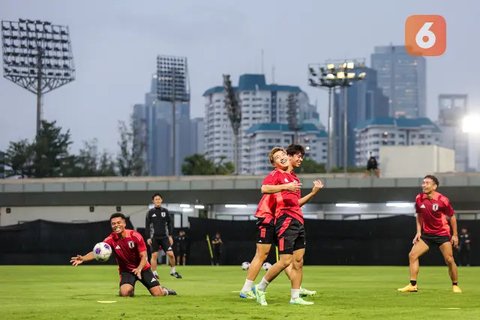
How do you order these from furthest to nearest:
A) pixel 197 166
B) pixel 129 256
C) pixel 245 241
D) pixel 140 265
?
pixel 197 166 → pixel 245 241 → pixel 129 256 → pixel 140 265

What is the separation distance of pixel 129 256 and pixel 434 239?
572 centimetres

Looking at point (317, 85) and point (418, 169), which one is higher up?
point (317, 85)

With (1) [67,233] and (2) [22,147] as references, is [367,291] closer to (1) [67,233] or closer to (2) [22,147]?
(1) [67,233]

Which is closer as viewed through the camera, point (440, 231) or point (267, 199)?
point (267, 199)

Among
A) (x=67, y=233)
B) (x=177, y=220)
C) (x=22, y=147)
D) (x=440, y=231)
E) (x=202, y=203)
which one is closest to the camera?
(x=440, y=231)

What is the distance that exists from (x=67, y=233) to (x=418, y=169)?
95.9 feet

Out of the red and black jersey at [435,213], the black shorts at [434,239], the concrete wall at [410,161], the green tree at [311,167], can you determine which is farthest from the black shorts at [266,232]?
the green tree at [311,167]

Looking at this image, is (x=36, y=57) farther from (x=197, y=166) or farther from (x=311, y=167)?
(x=311, y=167)

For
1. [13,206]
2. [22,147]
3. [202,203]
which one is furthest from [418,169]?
[22,147]

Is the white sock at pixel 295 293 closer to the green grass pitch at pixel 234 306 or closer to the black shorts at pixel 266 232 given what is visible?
the green grass pitch at pixel 234 306

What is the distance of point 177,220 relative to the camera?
53.7 m

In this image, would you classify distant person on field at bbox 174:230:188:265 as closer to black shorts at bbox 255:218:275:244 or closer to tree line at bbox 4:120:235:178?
black shorts at bbox 255:218:275:244

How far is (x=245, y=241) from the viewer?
152 ft

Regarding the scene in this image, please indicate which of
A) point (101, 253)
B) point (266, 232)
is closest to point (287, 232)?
point (266, 232)
